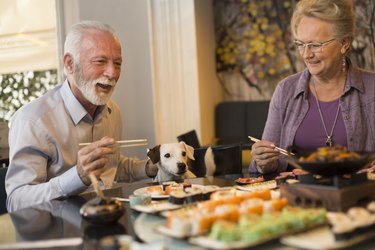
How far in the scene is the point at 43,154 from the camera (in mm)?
1690

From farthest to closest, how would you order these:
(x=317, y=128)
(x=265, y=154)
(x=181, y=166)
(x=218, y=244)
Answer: (x=317, y=128) < (x=181, y=166) < (x=265, y=154) < (x=218, y=244)

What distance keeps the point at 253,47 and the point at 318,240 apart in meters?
2.96

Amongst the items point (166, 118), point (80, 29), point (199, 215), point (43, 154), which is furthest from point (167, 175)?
point (166, 118)

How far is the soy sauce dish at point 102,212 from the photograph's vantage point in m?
1.11

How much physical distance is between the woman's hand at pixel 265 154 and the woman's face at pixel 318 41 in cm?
38

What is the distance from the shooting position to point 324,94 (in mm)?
1954

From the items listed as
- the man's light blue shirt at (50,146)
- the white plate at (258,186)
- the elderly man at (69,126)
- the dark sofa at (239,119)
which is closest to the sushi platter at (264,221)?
the white plate at (258,186)

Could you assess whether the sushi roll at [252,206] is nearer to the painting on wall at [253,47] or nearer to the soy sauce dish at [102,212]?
the soy sauce dish at [102,212]

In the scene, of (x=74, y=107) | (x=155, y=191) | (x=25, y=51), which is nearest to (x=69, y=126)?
(x=74, y=107)

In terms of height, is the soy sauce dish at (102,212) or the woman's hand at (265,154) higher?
the woman's hand at (265,154)

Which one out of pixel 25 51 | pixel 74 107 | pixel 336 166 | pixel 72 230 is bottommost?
pixel 72 230

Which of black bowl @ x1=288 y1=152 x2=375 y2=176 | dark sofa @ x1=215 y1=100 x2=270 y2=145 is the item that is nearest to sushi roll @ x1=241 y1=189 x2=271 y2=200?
black bowl @ x1=288 y1=152 x2=375 y2=176

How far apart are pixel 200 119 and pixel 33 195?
1.88 metres

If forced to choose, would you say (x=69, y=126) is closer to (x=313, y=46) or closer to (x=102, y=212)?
(x=102, y=212)
